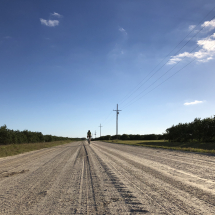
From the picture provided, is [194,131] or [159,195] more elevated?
[194,131]

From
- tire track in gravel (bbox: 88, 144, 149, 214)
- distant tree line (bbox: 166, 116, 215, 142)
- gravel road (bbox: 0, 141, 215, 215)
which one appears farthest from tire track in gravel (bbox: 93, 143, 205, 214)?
distant tree line (bbox: 166, 116, 215, 142)

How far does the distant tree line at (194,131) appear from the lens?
29337 millimetres

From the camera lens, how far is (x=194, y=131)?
109ft

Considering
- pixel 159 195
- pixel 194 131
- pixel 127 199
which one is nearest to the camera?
pixel 127 199

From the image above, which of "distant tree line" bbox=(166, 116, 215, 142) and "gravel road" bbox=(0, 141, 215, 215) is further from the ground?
"distant tree line" bbox=(166, 116, 215, 142)

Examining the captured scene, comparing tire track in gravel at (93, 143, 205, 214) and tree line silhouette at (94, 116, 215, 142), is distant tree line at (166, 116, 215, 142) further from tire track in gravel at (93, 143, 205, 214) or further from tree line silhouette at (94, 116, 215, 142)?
tire track in gravel at (93, 143, 205, 214)

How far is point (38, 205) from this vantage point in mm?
3502

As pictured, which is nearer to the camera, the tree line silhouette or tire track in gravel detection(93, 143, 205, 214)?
tire track in gravel detection(93, 143, 205, 214)

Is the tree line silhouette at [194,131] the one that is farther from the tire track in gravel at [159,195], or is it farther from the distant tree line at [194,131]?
the tire track in gravel at [159,195]

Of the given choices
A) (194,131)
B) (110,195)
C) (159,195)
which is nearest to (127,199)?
(110,195)

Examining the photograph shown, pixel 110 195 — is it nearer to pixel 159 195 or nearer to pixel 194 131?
pixel 159 195

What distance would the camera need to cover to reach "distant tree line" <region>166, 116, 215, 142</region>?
29.3 m

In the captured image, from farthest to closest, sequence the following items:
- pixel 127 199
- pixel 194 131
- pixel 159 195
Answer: pixel 194 131 → pixel 159 195 → pixel 127 199

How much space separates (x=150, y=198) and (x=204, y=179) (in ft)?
8.74
